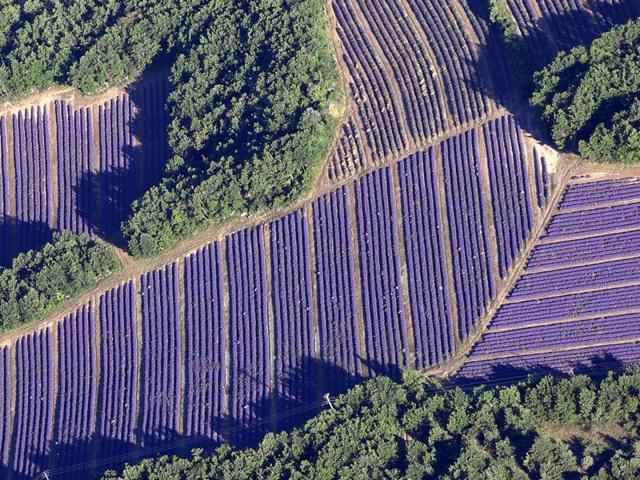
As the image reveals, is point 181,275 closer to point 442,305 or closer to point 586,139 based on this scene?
point 442,305

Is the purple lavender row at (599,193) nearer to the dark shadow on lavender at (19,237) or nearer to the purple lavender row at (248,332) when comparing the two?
the purple lavender row at (248,332)

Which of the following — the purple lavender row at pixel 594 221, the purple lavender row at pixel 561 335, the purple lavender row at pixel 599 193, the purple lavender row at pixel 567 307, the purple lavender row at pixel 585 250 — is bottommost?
the purple lavender row at pixel 561 335

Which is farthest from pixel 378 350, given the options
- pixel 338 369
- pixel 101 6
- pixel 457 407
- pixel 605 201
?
pixel 101 6

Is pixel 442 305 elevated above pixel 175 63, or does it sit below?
below

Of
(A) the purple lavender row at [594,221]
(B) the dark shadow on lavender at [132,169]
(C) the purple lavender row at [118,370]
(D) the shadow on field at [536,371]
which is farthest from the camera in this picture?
(B) the dark shadow on lavender at [132,169]

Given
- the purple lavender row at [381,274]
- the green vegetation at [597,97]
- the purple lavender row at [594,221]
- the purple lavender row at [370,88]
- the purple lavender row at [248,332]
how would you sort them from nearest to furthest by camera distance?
the green vegetation at [597,97], the purple lavender row at [594,221], the purple lavender row at [381,274], the purple lavender row at [248,332], the purple lavender row at [370,88]

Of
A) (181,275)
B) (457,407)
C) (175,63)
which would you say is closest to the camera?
(457,407)

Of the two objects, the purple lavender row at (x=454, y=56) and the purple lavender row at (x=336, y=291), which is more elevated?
the purple lavender row at (x=454, y=56)

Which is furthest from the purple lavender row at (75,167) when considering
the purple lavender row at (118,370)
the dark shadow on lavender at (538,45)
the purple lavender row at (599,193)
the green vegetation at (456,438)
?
the purple lavender row at (599,193)
